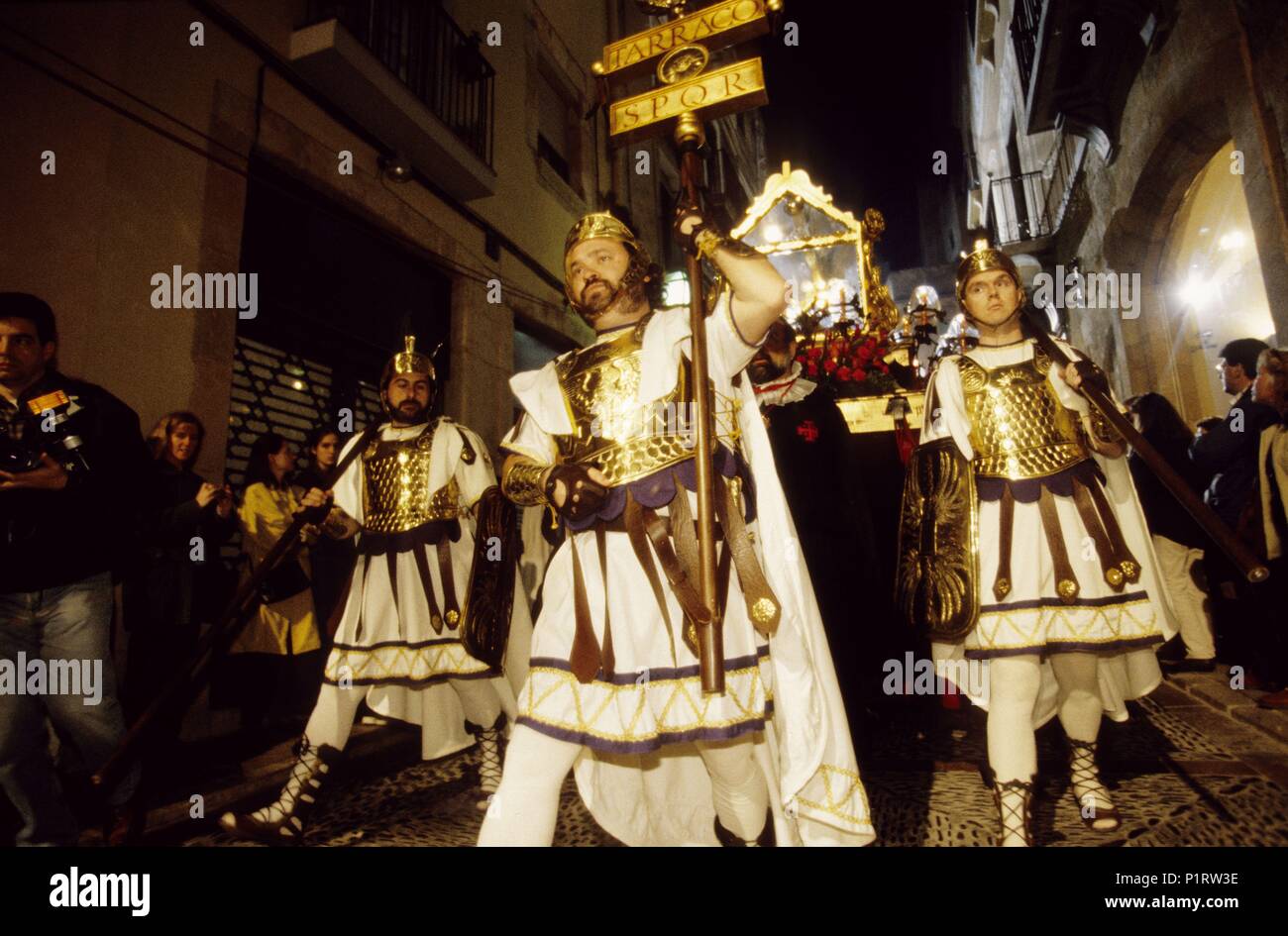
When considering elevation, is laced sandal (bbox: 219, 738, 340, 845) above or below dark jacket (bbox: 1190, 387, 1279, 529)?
below

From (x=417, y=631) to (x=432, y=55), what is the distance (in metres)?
6.73

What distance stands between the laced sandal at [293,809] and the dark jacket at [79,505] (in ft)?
3.90

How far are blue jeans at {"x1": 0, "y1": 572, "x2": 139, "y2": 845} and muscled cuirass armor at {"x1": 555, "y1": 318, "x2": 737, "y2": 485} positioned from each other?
210 centimetres

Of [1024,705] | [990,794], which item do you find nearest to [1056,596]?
[1024,705]

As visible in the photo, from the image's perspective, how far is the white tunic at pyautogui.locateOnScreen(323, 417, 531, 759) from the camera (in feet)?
10.3

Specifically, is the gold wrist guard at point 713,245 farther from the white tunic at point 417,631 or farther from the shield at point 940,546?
the white tunic at point 417,631

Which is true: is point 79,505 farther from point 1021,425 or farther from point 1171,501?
point 1171,501

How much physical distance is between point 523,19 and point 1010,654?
10.5 meters

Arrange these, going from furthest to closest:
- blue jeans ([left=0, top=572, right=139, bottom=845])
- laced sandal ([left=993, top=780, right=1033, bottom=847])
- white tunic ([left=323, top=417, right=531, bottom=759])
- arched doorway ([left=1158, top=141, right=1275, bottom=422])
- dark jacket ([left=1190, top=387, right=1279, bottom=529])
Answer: arched doorway ([left=1158, top=141, right=1275, bottom=422]) < dark jacket ([left=1190, top=387, right=1279, bottom=529]) < white tunic ([left=323, top=417, right=531, bottom=759]) < blue jeans ([left=0, top=572, right=139, bottom=845]) < laced sandal ([left=993, top=780, right=1033, bottom=847])

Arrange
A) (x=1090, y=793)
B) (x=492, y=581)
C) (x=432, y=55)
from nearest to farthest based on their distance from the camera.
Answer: (x=492, y=581) < (x=1090, y=793) < (x=432, y=55)

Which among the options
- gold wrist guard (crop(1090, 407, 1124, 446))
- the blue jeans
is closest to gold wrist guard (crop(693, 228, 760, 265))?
gold wrist guard (crop(1090, 407, 1124, 446))

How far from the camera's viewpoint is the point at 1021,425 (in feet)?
8.79

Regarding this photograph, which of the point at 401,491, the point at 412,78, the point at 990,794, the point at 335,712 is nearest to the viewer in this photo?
the point at 990,794

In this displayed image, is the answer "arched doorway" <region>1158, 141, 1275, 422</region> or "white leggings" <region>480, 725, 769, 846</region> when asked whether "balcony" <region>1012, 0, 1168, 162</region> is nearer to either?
"arched doorway" <region>1158, 141, 1275, 422</region>
